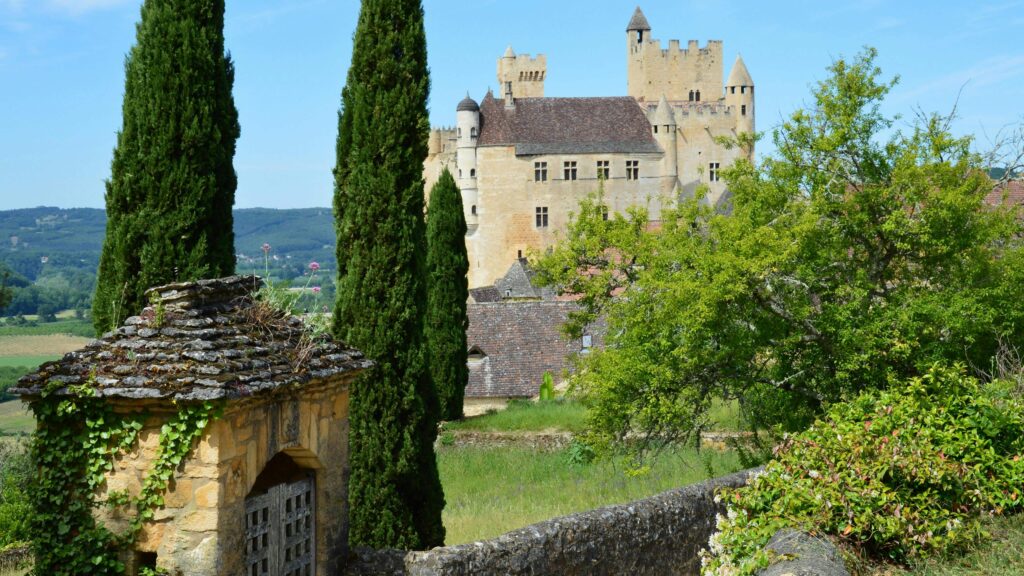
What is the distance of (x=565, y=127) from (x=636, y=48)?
1302 cm

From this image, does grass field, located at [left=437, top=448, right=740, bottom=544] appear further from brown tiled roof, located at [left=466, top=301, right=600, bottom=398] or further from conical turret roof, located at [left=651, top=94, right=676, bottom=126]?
conical turret roof, located at [left=651, top=94, right=676, bottom=126]

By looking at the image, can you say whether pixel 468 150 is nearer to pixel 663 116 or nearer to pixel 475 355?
pixel 663 116

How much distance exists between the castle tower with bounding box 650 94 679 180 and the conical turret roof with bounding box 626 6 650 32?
443 inches

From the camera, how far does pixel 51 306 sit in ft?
183

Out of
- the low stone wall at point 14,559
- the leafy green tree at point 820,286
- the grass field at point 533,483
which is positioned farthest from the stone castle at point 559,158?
the low stone wall at point 14,559

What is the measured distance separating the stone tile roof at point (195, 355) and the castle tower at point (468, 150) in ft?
193

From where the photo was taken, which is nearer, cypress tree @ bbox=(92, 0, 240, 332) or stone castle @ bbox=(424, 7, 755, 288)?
cypress tree @ bbox=(92, 0, 240, 332)

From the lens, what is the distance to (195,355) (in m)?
6.37

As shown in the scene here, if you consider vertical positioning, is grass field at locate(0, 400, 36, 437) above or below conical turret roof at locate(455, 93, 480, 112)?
below

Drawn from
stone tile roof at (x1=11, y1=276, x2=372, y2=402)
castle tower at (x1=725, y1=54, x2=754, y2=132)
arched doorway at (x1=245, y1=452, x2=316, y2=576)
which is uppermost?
castle tower at (x1=725, y1=54, x2=754, y2=132)

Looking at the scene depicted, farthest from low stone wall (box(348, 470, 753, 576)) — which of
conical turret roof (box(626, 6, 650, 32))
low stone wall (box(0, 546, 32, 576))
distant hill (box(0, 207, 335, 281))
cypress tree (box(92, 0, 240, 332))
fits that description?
conical turret roof (box(626, 6, 650, 32))

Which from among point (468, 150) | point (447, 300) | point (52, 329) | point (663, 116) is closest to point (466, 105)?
point (468, 150)

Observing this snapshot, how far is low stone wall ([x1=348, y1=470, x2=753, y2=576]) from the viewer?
25.2ft

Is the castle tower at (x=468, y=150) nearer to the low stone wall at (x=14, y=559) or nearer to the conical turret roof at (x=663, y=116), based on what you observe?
the conical turret roof at (x=663, y=116)
